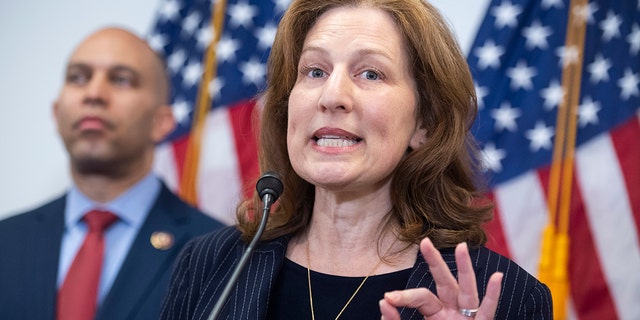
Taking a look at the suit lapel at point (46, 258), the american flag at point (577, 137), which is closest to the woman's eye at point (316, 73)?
the american flag at point (577, 137)

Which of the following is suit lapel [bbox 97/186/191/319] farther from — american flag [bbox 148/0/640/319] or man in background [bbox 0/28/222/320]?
american flag [bbox 148/0/640/319]

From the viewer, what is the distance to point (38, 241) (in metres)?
3.01

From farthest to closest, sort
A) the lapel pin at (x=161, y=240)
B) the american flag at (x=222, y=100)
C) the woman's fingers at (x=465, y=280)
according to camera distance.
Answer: the american flag at (x=222, y=100)
the lapel pin at (x=161, y=240)
the woman's fingers at (x=465, y=280)

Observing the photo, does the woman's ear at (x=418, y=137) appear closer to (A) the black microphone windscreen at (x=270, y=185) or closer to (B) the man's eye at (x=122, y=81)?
(A) the black microphone windscreen at (x=270, y=185)

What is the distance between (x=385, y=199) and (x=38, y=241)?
1503 millimetres

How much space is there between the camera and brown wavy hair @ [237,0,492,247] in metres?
1.92

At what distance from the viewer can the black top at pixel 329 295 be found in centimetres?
186

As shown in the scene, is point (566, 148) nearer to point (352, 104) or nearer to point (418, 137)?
point (418, 137)

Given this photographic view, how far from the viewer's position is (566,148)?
2.92 m

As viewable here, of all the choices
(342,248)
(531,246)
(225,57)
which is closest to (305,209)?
(342,248)

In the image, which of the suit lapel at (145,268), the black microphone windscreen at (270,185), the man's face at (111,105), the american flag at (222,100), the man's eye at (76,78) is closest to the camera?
the black microphone windscreen at (270,185)

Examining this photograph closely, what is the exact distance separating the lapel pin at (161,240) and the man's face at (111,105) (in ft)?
1.14

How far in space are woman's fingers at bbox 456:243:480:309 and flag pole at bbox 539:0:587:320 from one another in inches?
55.0

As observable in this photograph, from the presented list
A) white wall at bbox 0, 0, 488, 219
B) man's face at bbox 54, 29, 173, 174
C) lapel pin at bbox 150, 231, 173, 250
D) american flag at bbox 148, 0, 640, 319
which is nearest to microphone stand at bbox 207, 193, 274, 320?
american flag at bbox 148, 0, 640, 319
